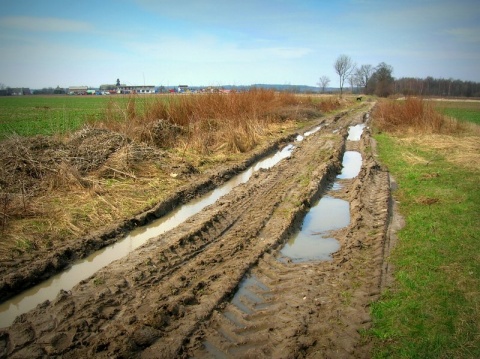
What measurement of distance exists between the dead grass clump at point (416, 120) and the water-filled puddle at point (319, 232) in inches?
554

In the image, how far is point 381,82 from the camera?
7794 cm

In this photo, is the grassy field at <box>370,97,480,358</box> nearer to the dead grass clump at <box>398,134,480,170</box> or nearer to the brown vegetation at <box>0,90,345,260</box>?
the dead grass clump at <box>398,134,480,170</box>

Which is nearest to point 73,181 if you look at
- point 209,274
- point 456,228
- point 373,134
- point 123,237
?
point 123,237

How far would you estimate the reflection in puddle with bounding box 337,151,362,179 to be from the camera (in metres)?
11.2

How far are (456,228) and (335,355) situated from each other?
14.3ft

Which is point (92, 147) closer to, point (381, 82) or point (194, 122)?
point (194, 122)

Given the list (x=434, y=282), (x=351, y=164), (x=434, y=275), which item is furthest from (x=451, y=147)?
(x=434, y=282)

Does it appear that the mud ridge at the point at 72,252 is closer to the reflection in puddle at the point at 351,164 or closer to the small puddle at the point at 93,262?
the small puddle at the point at 93,262

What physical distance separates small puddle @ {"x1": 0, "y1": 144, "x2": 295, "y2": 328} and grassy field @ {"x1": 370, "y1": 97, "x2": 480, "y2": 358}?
4313 millimetres

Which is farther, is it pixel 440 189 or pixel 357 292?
pixel 440 189

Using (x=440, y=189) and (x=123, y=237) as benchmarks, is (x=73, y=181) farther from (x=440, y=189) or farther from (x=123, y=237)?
(x=440, y=189)

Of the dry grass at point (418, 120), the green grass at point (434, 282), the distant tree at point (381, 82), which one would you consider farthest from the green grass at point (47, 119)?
the distant tree at point (381, 82)

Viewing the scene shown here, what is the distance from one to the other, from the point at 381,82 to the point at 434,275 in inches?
3279

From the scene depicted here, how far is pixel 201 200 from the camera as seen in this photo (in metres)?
8.86
